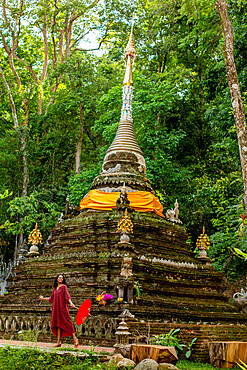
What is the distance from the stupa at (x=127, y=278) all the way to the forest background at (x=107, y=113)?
394 centimetres

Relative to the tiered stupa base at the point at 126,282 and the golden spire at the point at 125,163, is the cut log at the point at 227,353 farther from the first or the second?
the golden spire at the point at 125,163

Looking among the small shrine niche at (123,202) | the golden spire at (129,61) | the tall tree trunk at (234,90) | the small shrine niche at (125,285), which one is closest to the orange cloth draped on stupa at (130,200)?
the small shrine niche at (123,202)

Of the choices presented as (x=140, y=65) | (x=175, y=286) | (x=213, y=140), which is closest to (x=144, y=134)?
(x=213, y=140)

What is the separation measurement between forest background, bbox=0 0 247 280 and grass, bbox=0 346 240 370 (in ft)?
38.2

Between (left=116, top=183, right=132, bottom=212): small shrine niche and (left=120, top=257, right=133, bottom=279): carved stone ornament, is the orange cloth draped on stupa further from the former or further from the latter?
(left=120, top=257, right=133, bottom=279): carved stone ornament

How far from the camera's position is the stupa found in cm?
952

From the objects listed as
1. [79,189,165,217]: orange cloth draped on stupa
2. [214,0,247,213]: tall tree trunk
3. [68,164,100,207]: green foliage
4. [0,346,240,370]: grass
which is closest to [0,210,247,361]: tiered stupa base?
[79,189,165,217]: orange cloth draped on stupa

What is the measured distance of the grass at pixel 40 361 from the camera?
546 cm

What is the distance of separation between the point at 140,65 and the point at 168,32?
9.33 feet

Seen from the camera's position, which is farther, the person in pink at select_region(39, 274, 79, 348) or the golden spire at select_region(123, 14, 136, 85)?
the golden spire at select_region(123, 14, 136, 85)

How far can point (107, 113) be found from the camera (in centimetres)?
2222

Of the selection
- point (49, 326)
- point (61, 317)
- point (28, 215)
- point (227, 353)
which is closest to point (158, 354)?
point (227, 353)

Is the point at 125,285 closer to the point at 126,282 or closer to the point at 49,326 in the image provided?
the point at 126,282

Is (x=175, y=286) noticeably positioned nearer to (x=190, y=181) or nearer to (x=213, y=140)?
(x=190, y=181)
